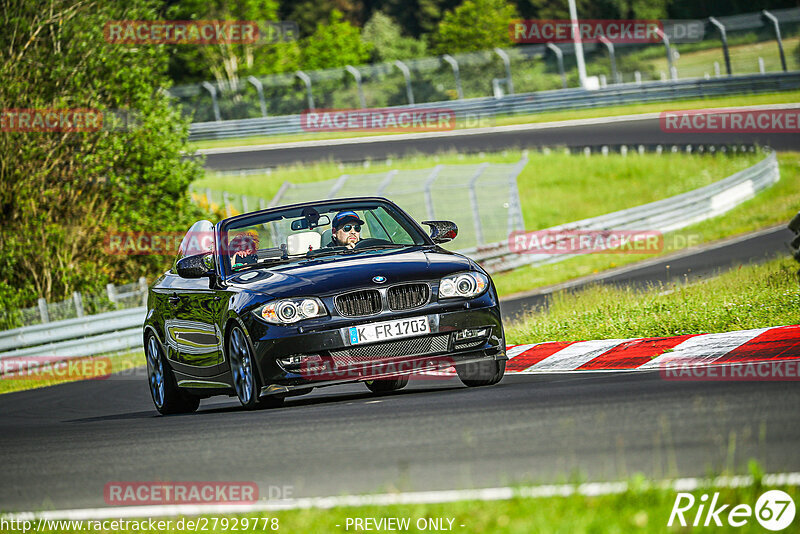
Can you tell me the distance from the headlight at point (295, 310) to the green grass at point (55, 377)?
10.00 metres

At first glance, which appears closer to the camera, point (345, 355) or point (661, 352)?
point (345, 355)

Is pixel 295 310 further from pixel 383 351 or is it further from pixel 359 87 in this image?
pixel 359 87

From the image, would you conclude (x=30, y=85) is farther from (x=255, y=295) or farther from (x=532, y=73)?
(x=532, y=73)

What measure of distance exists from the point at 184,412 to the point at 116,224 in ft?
60.8

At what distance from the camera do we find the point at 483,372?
9.11 meters

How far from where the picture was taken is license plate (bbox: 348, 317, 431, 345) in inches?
329

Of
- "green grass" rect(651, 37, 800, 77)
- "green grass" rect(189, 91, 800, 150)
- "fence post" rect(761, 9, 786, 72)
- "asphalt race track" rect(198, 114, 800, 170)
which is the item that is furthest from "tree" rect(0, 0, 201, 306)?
"green grass" rect(651, 37, 800, 77)

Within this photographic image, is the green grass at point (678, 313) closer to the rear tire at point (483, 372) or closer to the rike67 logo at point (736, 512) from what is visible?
the rear tire at point (483, 372)

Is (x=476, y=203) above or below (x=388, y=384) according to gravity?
below

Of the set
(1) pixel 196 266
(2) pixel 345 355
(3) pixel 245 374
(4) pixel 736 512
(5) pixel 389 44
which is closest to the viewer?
(4) pixel 736 512

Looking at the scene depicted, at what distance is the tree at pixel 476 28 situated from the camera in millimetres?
77000

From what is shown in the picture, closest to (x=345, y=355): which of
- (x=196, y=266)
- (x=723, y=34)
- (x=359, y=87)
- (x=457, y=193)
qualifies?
(x=196, y=266)

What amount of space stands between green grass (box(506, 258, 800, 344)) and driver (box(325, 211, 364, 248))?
2.77m

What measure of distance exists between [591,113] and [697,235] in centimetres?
2054
